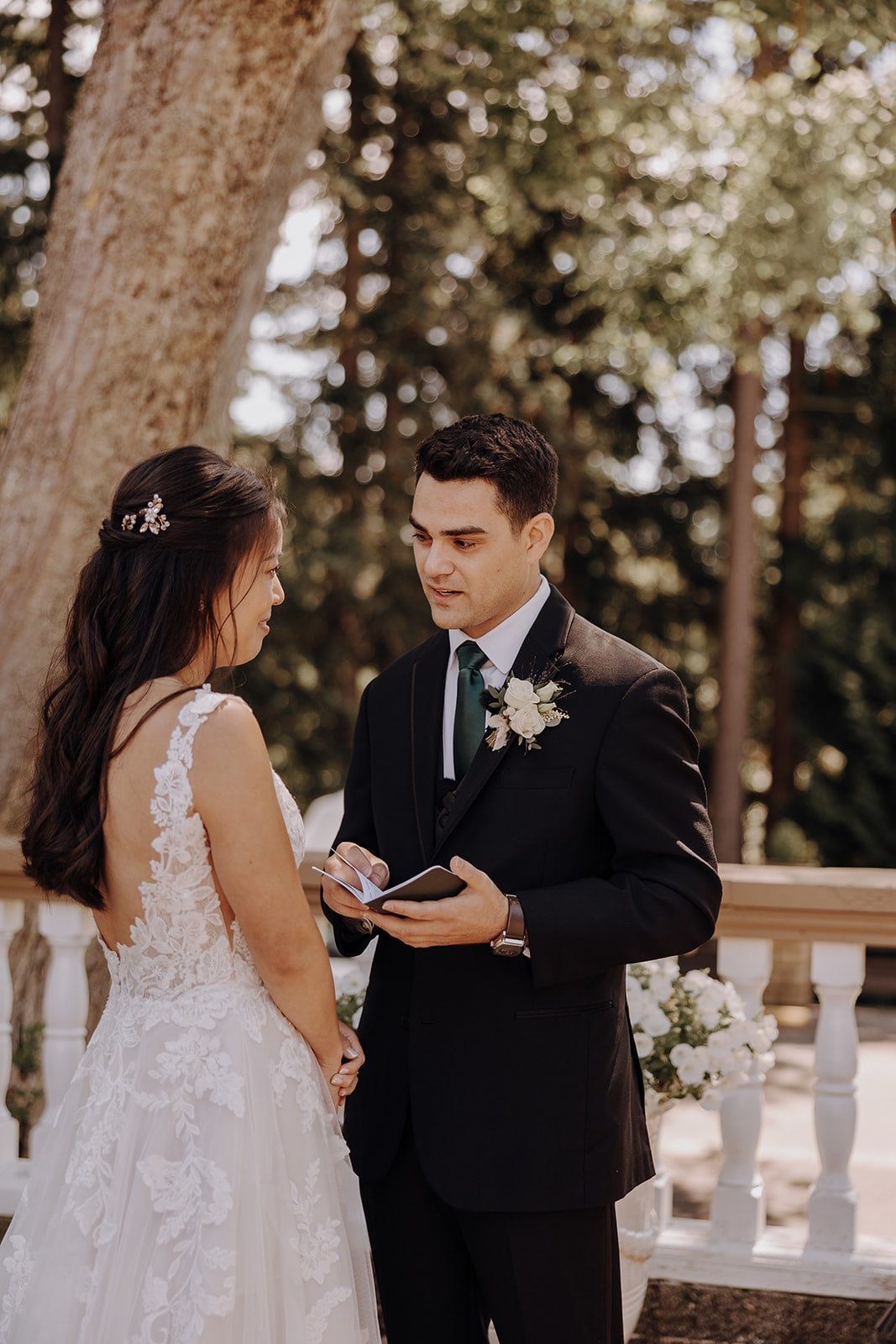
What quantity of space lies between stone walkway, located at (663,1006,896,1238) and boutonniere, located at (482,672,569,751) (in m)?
3.84

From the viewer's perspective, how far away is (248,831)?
87.0 inches

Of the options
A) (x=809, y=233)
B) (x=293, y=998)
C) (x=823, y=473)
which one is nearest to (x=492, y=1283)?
(x=293, y=998)

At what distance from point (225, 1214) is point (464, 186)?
1429 cm

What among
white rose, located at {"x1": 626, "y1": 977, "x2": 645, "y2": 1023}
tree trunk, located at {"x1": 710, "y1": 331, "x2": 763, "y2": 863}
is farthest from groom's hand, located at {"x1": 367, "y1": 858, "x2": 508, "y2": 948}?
tree trunk, located at {"x1": 710, "y1": 331, "x2": 763, "y2": 863}

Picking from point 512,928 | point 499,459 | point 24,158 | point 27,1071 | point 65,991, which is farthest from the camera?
point 24,158

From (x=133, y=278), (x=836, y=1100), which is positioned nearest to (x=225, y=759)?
(x=836, y=1100)

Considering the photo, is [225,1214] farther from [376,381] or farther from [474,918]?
[376,381]

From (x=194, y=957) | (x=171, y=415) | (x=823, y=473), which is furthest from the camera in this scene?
(x=823, y=473)

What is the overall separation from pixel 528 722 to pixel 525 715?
0.04 ft

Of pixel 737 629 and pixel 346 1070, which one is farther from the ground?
pixel 737 629

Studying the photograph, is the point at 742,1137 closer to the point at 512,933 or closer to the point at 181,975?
the point at 512,933

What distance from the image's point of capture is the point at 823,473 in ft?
57.6

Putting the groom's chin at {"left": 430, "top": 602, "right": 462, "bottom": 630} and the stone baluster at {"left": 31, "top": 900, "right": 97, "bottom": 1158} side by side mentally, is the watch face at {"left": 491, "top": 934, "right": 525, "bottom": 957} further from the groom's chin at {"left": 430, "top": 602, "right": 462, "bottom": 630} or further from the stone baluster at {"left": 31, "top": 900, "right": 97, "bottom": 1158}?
the stone baluster at {"left": 31, "top": 900, "right": 97, "bottom": 1158}

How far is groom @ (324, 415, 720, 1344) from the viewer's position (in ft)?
7.68
